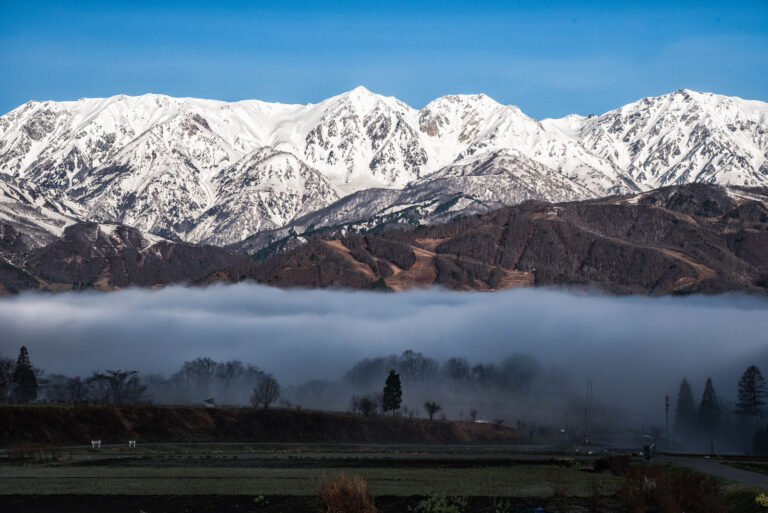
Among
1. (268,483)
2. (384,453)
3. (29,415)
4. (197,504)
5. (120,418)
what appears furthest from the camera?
(120,418)

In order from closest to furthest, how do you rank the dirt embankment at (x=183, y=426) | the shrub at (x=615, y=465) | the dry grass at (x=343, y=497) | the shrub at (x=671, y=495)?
1. the dry grass at (x=343, y=497)
2. the shrub at (x=671, y=495)
3. the shrub at (x=615, y=465)
4. the dirt embankment at (x=183, y=426)

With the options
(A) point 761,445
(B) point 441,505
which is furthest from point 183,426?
(A) point 761,445

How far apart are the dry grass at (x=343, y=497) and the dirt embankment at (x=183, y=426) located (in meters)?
91.6

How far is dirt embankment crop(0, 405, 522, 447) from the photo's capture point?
149 m

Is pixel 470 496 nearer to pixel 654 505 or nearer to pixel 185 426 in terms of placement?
pixel 654 505

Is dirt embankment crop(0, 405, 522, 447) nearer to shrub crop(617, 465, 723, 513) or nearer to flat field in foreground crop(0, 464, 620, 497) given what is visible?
flat field in foreground crop(0, 464, 620, 497)

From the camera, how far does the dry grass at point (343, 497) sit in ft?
204

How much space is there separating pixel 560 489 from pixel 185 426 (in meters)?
105

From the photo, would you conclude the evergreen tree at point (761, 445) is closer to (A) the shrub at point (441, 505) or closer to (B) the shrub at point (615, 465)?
(B) the shrub at point (615, 465)

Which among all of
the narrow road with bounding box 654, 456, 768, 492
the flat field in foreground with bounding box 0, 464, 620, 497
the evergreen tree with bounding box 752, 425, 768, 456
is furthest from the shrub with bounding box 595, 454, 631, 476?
the evergreen tree with bounding box 752, 425, 768, 456

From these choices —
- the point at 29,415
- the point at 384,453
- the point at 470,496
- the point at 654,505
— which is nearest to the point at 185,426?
the point at 29,415

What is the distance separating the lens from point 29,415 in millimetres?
150000

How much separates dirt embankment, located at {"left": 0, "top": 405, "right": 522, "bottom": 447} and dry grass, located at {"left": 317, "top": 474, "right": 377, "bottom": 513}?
3608 inches

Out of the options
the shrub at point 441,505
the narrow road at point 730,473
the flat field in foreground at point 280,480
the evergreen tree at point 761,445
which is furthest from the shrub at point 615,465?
the evergreen tree at point 761,445
